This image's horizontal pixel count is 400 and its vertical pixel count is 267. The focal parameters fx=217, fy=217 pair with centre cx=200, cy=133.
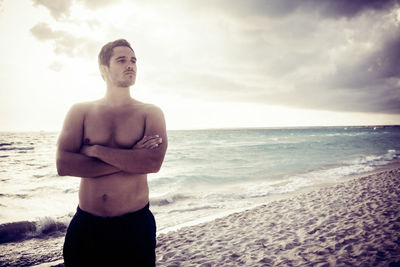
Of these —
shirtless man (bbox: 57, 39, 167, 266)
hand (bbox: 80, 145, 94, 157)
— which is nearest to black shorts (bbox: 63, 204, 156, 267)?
shirtless man (bbox: 57, 39, 167, 266)

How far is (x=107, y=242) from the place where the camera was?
171 centimetres

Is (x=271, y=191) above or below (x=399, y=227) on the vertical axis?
below

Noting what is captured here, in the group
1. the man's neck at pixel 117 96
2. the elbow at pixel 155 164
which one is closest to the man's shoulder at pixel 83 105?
the man's neck at pixel 117 96

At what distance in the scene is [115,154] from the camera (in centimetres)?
175

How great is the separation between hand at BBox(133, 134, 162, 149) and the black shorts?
591 millimetres

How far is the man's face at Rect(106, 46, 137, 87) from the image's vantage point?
1.93 metres

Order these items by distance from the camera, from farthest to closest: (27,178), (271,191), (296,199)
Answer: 1. (27,178)
2. (271,191)
3. (296,199)

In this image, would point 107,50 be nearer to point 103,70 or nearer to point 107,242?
point 103,70

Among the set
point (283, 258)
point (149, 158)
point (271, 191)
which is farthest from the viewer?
point (271, 191)

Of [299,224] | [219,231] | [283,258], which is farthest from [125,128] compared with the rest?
[299,224]

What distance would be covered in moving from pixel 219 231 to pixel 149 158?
4.33 m

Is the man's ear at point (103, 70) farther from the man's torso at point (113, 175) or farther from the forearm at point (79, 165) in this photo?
the forearm at point (79, 165)

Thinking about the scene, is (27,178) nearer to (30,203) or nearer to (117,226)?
(30,203)

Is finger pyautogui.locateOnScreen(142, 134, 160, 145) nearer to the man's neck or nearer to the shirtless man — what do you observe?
the shirtless man
